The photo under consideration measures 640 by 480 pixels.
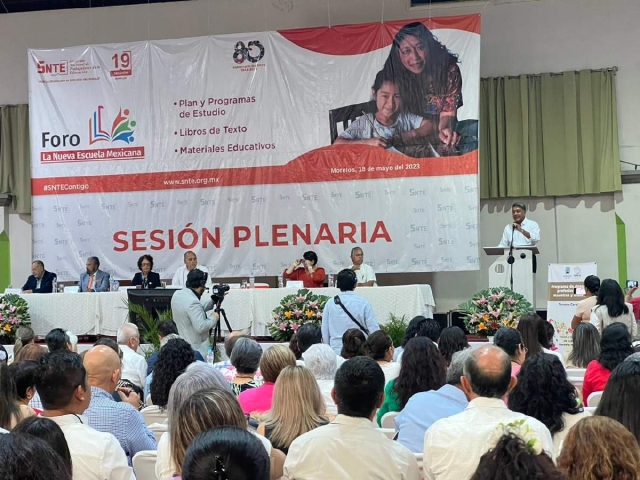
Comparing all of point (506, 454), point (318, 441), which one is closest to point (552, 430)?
point (318, 441)

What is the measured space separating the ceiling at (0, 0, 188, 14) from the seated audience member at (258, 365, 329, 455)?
1012 centimetres

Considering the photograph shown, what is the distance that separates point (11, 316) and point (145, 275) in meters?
1.78

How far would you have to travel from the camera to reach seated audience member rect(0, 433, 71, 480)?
1436 mm

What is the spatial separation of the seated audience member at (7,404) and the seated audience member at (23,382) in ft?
0.46

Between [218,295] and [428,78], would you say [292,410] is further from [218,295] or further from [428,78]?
[428,78]

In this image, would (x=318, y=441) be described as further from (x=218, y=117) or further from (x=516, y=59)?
(x=516, y=59)

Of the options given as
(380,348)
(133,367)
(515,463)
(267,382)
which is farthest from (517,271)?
(515,463)

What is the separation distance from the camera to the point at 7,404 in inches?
120

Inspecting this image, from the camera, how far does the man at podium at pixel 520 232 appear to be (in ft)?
31.3

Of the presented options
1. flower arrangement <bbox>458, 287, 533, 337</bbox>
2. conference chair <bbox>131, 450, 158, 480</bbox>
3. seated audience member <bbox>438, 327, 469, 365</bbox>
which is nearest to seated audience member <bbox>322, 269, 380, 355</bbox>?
flower arrangement <bbox>458, 287, 533, 337</bbox>

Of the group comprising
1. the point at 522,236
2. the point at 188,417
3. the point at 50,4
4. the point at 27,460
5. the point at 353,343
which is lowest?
the point at 353,343

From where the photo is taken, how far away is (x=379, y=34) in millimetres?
10617

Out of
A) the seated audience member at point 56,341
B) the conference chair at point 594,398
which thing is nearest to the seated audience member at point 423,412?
the conference chair at point 594,398

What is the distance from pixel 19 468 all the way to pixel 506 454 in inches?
34.5
